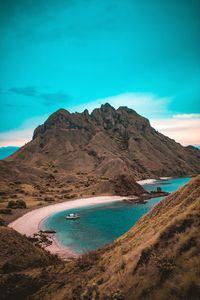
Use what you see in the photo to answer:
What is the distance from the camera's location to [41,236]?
59.2 meters

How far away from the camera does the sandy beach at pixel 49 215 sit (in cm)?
4805

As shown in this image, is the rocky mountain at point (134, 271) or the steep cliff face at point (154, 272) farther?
the rocky mountain at point (134, 271)

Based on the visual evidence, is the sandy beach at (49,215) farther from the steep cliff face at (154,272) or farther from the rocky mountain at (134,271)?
the steep cliff face at (154,272)

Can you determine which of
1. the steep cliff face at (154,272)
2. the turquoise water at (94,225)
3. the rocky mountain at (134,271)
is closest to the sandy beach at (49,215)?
the turquoise water at (94,225)

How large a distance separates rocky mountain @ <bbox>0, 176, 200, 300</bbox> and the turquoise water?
85.2 ft

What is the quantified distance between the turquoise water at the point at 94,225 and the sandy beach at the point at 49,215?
233cm

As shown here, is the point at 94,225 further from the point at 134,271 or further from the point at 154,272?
the point at 154,272

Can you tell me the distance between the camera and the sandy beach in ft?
158

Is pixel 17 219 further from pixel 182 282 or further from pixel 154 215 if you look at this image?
pixel 182 282

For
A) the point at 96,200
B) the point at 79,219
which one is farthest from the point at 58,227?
the point at 96,200

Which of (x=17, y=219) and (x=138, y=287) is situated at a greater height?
(x=138, y=287)

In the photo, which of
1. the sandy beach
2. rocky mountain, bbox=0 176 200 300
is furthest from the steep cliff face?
the sandy beach

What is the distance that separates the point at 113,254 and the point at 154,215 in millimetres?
7421

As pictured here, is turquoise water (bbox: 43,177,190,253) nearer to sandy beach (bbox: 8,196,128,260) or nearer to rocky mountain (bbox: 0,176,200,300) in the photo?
sandy beach (bbox: 8,196,128,260)
